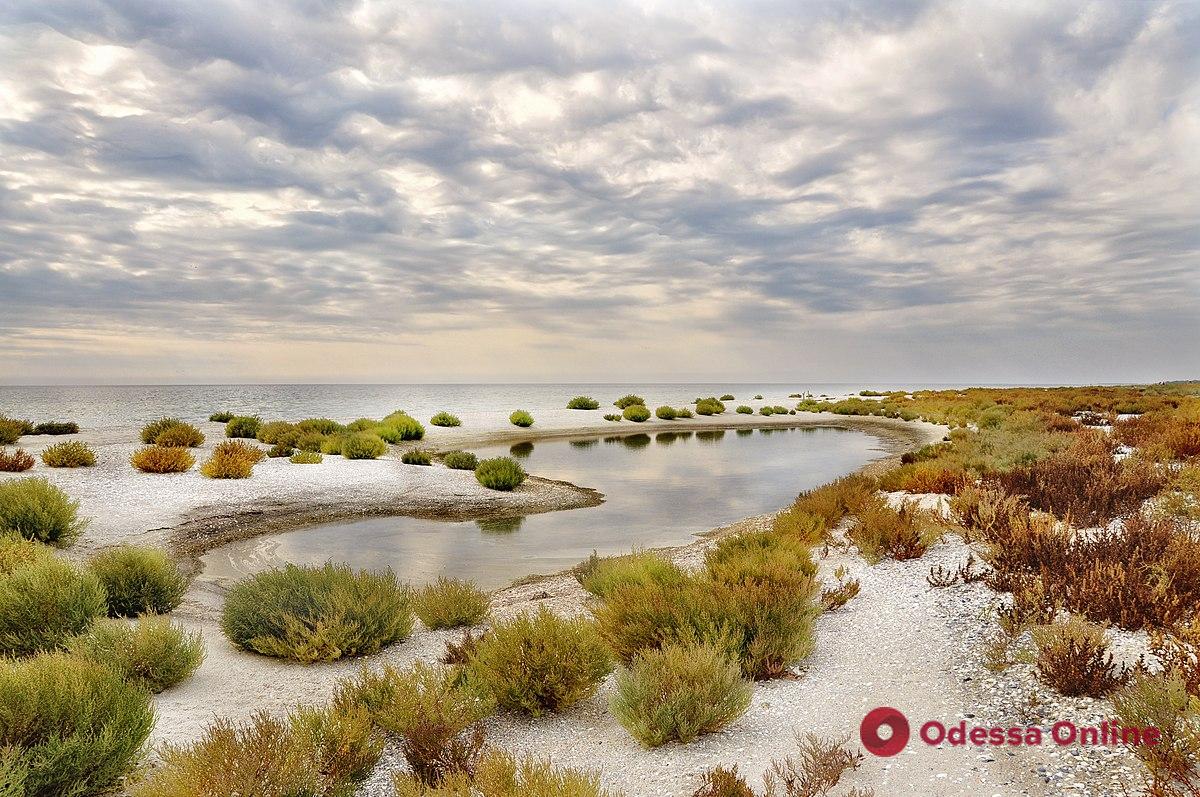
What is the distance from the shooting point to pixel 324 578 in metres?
7.58

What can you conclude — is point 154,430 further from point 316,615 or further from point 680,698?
point 680,698

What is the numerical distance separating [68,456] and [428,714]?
16.4 m

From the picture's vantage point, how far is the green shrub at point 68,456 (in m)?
15.3

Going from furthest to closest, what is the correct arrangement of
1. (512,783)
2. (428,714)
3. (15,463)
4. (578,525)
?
(578,525), (15,463), (428,714), (512,783)

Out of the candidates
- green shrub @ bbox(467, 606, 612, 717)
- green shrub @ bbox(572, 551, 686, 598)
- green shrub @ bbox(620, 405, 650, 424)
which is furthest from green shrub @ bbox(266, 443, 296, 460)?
green shrub @ bbox(620, 405, 650, 424)

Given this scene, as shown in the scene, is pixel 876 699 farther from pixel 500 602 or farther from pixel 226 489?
pixel 226 489

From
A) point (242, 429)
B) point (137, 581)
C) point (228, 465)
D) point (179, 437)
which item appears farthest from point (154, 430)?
point (137, 581)

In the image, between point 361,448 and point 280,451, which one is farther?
point 361,448

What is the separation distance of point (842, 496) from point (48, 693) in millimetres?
12388

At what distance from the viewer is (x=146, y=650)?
5.76 metres

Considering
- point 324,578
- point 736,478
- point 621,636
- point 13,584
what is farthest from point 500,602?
point 736,478

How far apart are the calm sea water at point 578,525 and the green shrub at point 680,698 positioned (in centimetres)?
550

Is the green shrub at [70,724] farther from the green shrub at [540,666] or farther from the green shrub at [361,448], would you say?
the green shrub at [361,448]

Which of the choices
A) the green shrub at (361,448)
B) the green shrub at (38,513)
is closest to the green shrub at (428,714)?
the green shrub at (38,513)
